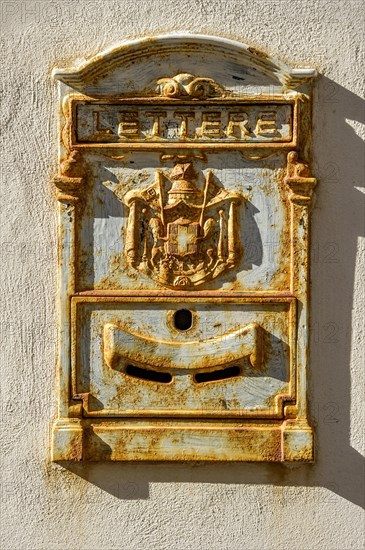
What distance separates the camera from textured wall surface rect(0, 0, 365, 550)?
3.44m

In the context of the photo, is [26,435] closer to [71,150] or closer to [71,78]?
[71,150]

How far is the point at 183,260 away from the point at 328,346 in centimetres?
68

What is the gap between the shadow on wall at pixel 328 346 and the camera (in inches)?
136

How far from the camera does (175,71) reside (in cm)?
342

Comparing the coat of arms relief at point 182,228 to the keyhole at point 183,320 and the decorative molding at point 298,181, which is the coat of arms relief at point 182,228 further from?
the decorative molding at point 298,181

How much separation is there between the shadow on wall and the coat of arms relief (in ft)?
1.19

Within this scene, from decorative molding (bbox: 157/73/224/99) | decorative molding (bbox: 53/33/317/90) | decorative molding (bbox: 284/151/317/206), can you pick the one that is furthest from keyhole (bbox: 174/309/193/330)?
decorative molding (bbox: 53/33/317/90)

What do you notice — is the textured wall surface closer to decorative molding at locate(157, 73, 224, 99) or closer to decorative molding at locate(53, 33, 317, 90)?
decorative molding at locate(53, 33, 317, 90)

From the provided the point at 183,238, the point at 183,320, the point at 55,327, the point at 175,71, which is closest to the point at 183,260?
the point at 183,238

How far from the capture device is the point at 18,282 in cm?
349

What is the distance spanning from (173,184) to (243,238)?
0.35 m

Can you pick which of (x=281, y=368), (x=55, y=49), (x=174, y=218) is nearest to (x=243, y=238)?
(x=174, y=218)

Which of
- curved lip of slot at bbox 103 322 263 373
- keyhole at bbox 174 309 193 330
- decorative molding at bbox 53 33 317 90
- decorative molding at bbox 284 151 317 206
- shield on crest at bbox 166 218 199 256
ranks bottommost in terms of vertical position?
curved lip of slot at bbox 103 322 263 373

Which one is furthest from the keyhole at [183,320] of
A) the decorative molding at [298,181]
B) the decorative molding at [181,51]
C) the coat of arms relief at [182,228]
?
the decorative molding at [181,51]
